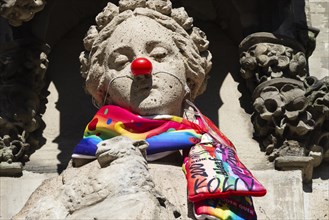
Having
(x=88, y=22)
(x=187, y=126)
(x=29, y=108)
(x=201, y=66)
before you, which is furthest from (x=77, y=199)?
(x=88, y=22)

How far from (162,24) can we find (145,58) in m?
0.38

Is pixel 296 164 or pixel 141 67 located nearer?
pixel 141 67

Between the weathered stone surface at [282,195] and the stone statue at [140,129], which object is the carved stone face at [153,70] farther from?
the weathered stone surface at [282,195]

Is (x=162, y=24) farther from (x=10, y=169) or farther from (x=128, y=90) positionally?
(x=10, y=169)

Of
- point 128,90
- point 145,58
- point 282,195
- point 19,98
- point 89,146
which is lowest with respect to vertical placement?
point 282,195

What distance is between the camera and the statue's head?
7758 millimetres

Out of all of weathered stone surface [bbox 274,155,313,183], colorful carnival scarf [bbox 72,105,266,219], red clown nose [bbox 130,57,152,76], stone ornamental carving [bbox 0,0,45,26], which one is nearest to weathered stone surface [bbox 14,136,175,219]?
colorful carnival scarf [bbox 72,105,266,219]

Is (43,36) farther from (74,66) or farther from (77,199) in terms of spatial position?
(77,199)

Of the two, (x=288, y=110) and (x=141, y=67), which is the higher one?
(x=141, y=67)

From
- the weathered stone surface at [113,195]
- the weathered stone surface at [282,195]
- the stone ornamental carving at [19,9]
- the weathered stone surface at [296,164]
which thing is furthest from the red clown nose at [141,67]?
the weathered stone surface at [296,164]

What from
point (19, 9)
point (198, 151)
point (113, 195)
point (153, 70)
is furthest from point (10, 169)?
point (113, 195)

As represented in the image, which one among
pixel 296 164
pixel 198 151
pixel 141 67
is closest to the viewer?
pixel 198 151

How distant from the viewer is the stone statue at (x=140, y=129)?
6.89m

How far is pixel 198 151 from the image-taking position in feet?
24.8
